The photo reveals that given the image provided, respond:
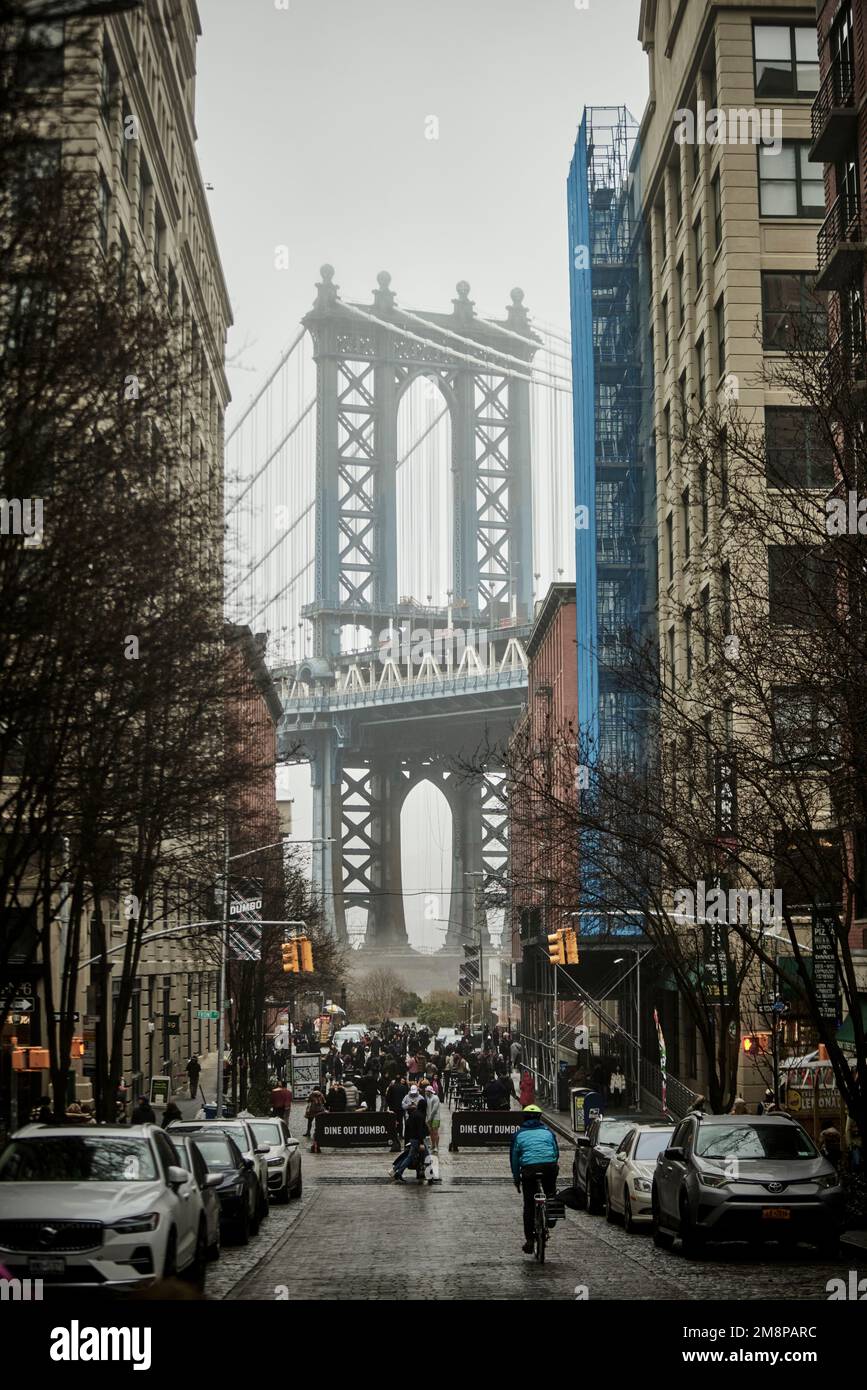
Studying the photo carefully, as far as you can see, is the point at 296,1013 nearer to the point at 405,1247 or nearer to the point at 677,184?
the point at 677,184

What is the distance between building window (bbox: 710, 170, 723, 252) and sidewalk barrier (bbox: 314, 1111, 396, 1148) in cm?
2454

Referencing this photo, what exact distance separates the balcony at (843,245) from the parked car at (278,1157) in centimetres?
1646

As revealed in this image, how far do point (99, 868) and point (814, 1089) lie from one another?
14.6m

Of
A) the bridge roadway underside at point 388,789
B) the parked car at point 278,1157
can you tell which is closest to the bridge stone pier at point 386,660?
the bridge roadway underside at point 388,789

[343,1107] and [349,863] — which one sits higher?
[349,863]

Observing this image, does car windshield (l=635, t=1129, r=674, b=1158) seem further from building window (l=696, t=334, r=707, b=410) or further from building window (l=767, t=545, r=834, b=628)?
building window (l=696, t=334, r=707, b=410)

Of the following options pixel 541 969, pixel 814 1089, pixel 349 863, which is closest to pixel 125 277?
pixel 814 1089

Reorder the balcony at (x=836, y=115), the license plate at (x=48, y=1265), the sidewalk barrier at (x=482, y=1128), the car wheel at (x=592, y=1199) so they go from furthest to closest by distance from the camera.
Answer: the sidewalk barrier at (x=482, y=1128) → the balcony at (x=836, y=115) → the car wheel at (x=592, y=1199) → the license plate at (x=48, y=1265)

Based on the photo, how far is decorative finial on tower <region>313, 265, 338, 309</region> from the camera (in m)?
196

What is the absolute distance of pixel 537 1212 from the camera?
20031 mm

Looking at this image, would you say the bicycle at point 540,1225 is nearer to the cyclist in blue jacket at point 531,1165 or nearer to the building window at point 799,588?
the cyclist in blue jacket at point 531,1165

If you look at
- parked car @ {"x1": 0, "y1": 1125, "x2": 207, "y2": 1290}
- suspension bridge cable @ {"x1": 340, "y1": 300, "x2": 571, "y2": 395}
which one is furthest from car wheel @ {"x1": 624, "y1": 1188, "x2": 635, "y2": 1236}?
suspension bridge cable @ {"x1": 340, "y1": 300, "x2": 571, "y2": 395}

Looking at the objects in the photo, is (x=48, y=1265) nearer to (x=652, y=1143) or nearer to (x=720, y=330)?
(x=652, y=1143)

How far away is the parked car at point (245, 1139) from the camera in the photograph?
25.6m
